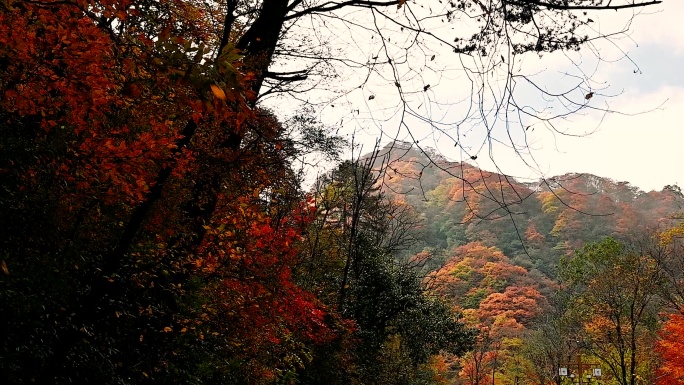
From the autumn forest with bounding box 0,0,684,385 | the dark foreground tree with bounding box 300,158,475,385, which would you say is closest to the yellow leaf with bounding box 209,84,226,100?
the autumn forest with bounding box 0,0,684,385

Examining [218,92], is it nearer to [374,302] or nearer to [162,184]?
[162,184]

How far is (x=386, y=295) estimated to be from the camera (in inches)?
740

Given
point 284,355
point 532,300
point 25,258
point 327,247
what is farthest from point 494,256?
point 25,258

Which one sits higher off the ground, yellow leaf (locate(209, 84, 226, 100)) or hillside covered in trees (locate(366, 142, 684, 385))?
hillside covered in trees (locate(366, 142, 684, 385))

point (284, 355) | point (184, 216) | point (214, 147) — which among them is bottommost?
point (284, 355)

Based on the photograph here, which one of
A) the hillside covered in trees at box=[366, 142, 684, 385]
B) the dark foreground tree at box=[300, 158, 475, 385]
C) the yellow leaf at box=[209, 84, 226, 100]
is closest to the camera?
the yellow leaf at box=[209, 84, 226, 100]

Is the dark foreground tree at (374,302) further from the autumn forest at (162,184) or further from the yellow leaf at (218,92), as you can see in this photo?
the yellow leaf at (218,92)

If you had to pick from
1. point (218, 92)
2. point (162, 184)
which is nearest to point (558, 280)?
point (162, 184)

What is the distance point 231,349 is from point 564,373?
2316 cm

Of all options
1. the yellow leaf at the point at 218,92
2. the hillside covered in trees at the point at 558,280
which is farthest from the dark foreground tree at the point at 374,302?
the yellow leaf at the point at 218,92

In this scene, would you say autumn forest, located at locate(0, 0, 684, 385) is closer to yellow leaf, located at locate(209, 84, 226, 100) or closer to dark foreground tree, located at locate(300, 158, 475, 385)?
yellow leaf, located at locate(209, 84, 226, 100)

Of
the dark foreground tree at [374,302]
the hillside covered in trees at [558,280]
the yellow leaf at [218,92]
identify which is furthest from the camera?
the hillside covered in trees at [558,280]

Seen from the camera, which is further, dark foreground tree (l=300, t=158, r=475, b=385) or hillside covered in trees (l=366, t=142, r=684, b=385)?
hillside covered in trees (l=366, t=142, r=684, b=385)

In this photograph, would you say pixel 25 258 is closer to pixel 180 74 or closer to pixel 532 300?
pixel 180 74
